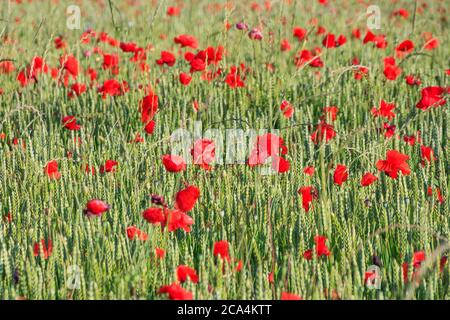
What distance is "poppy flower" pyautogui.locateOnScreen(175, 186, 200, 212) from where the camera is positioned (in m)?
1.91

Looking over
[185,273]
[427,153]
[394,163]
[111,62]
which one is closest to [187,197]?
[185,273]

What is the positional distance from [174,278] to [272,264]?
0.76ft

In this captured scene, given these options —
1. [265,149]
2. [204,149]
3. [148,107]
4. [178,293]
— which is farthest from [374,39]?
[178,293]

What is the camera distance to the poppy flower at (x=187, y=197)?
1908 millimetres

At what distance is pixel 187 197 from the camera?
1917 millimetres

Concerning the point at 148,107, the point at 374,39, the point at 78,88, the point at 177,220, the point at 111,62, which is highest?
the point at 374,39

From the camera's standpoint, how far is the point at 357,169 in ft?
8.79

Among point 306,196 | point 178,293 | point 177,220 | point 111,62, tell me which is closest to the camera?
point 178,293

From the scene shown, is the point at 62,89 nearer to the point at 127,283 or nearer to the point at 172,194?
the point at 172,194

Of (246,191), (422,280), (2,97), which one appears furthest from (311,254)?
(2,97)

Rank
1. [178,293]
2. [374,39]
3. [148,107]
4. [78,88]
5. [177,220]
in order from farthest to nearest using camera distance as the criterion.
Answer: [374,39] → [78,88] → [148,107] → [177,220] → [178,293]

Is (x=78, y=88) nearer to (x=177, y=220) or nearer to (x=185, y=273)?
(x=177, y=220)

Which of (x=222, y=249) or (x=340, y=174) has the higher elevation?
(x=340, y=174)

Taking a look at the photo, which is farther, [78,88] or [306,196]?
[78,88]
